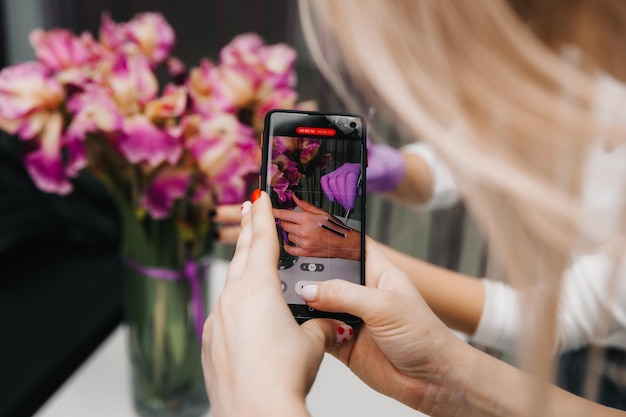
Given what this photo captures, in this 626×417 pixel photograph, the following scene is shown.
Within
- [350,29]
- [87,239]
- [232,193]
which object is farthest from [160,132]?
[87,239]

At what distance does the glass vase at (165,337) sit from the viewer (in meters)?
0.65

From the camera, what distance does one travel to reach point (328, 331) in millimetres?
330

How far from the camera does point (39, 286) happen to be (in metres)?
1.04

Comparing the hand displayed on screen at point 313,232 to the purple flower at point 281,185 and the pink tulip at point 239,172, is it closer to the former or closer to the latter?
the purple flower at point 281,185

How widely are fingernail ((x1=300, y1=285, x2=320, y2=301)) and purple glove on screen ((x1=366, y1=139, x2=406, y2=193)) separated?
13.0 inches

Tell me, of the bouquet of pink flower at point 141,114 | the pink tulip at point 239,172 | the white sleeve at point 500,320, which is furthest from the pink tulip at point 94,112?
the white sleeve at point 500,320

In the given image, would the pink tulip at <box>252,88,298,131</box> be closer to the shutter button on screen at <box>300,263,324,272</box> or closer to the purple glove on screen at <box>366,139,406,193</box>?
the purple glove on screen at <box>366,139,406,193</box>

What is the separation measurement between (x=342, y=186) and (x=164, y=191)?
0.28 m

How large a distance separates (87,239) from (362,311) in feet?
3.38

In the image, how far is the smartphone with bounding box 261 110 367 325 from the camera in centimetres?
33

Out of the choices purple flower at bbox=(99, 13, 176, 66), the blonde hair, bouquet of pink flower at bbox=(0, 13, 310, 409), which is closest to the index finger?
the blonde hair

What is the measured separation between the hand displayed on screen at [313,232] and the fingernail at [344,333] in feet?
0.14

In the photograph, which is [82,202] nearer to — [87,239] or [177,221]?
[87,239]

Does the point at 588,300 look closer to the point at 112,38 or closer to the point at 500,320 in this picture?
the point at 500,320
